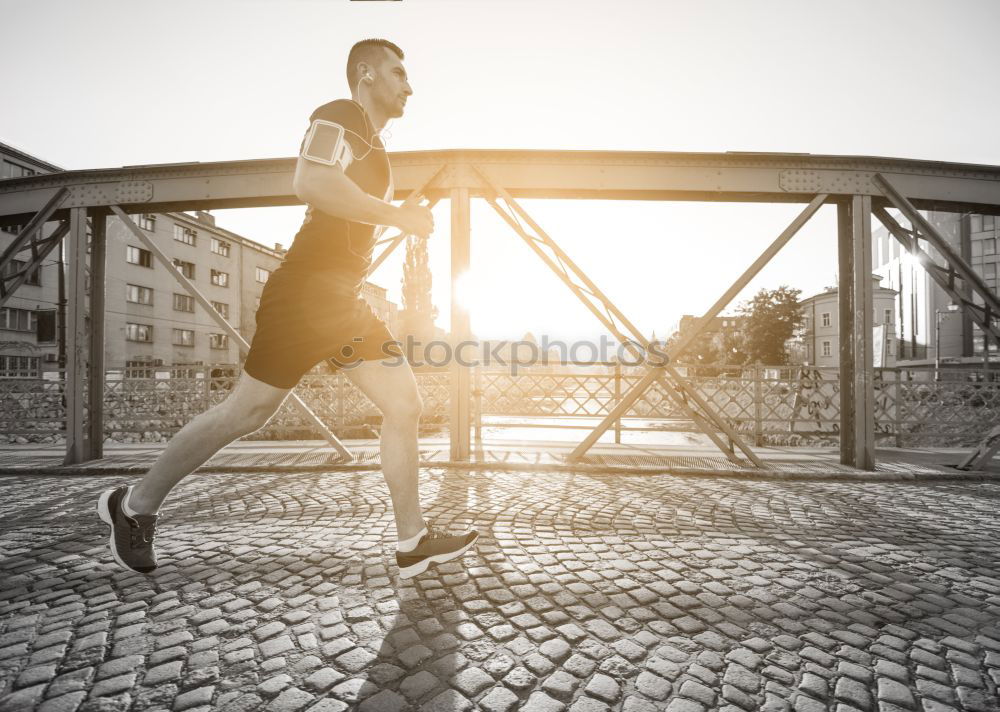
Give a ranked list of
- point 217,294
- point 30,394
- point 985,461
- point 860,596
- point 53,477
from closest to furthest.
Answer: point 860,596 < point 53,477 < point 985,461 < point 30,394 < point 217,294

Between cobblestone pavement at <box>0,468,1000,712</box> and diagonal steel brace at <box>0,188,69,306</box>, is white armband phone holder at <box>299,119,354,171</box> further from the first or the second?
diagonal steel brace at <box>0,188,69,306</box>

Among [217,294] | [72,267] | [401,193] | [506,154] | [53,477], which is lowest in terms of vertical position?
[53,477]

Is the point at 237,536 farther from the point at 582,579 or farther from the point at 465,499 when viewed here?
the point at 582,579

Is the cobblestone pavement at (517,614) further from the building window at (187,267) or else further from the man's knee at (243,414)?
the building window at (187,267)

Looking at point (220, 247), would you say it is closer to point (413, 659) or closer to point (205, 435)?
point (205, 435)

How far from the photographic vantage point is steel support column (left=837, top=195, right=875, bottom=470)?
18.8ft

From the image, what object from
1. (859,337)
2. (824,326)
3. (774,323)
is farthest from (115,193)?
(824,326)

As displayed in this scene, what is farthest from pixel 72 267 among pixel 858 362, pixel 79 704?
pixel 858 362

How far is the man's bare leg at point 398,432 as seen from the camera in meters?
2.35

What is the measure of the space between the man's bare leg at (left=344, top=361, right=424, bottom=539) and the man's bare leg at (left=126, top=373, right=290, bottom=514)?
0.40 metres

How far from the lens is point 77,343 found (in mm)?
6066

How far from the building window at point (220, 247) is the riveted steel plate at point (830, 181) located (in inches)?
1632

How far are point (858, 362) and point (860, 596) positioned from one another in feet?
14.8

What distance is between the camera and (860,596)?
7.24 ft
